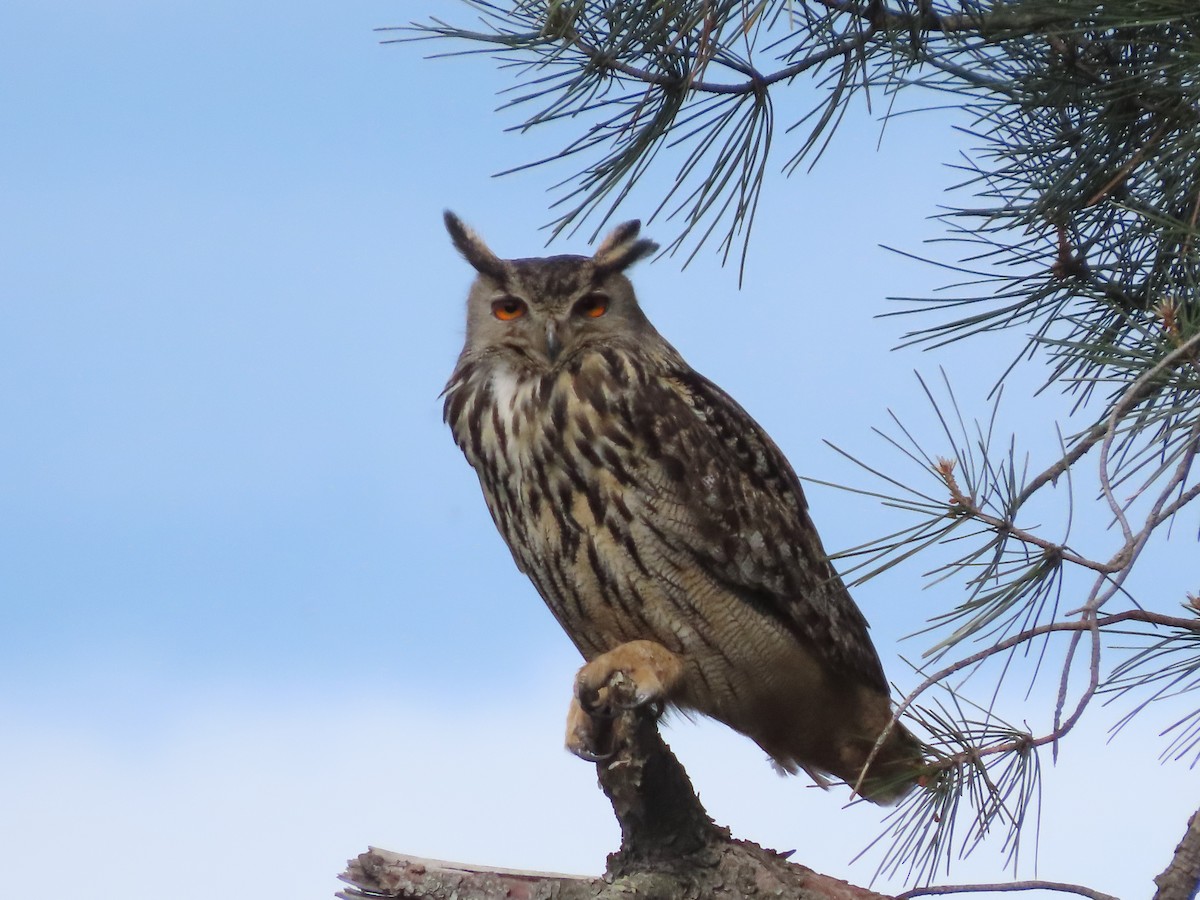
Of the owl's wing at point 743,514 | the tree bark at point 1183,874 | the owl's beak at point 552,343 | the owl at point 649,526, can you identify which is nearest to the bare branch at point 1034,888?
the tree bark at point 1183,874

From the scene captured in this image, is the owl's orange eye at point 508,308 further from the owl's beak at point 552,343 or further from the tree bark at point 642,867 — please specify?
the tree bark at point 642,867

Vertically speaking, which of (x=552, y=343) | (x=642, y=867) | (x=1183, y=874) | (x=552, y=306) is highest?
(x=552, y=306)

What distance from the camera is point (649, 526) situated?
8.49 ft

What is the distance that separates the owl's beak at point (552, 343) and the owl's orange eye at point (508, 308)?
95mm

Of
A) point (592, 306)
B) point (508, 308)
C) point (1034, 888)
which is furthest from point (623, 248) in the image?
point (1034, 888)

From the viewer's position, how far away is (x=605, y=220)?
7.77 feet

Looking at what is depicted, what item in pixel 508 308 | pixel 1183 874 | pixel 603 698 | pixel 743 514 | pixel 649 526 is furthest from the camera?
pixel 508 308

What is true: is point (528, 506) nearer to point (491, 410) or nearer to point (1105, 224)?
point (491, 410)

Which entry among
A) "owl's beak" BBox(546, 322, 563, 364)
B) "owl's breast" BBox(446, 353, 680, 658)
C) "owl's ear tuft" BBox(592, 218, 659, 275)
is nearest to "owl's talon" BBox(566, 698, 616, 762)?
"owl's breast" BBox(446, 353, 680, 658)

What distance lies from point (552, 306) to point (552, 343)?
0.11m

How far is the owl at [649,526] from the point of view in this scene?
2590 mm

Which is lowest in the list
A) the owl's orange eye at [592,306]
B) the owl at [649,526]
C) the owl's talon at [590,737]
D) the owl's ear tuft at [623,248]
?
the owl's talon at [590,737]

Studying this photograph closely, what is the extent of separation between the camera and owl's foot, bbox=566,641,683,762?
94.3 inches

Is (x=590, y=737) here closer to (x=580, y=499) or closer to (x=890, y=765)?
(x=580, y=499)
